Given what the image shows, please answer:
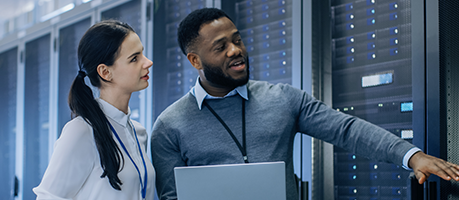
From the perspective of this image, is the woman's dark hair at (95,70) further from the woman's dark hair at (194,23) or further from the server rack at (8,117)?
the server rack at (8,117)

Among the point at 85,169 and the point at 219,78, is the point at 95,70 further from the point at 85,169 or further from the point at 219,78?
the point at 219,78

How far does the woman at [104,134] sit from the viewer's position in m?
1.17

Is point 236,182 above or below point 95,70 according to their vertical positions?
below

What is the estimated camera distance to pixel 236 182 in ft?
3.39

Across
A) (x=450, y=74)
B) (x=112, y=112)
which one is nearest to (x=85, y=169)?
(x=112, y=112)

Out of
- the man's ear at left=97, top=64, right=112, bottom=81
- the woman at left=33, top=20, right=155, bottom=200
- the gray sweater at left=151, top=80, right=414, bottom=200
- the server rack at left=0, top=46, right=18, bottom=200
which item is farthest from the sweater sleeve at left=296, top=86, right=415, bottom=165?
the server rack at left=0, top=46, right=18, bottom=200

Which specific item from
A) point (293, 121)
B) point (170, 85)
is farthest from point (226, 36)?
point (170, 85)

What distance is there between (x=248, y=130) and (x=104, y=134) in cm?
54

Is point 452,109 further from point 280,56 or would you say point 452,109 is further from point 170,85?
point 170,85

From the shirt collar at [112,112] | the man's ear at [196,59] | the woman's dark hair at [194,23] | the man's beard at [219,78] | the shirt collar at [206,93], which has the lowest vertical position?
the shirt collar at [112,112]

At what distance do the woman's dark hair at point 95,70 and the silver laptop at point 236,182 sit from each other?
33 centimetres

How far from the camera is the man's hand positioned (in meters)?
1.05

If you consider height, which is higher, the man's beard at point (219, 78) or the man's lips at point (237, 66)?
the man's lips at point (237, 66)

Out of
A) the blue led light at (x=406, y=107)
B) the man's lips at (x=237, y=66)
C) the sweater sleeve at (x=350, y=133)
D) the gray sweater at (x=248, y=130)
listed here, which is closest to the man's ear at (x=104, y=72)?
the gray sweater at (x=248, y=130)
